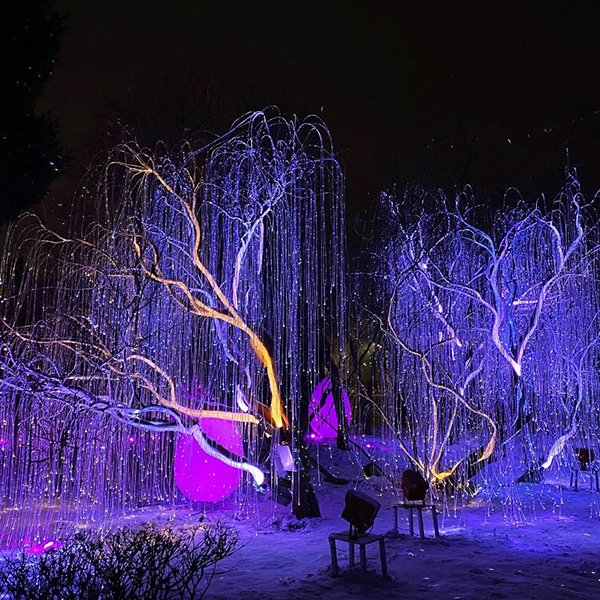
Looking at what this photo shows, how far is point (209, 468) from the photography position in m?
8.54

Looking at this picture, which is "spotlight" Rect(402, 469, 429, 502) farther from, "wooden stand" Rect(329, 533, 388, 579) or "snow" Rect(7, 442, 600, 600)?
"wooden stand" Rect(329, 533, 388, 579)

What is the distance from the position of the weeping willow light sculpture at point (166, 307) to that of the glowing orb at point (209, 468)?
12.6 inches

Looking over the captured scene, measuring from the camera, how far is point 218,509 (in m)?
8.50

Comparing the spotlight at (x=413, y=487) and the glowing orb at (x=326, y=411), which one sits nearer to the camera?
the spotlight at (x=413, y=487)

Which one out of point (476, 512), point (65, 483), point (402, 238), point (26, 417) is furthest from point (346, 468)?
point (26, 417)

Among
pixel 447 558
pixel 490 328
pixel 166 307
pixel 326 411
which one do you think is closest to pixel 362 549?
pixel 447 558

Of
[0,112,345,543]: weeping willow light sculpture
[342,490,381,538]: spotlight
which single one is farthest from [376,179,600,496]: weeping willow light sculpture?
[342,490,381,538]: spotlight

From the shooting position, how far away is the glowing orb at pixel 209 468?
8.49 metres

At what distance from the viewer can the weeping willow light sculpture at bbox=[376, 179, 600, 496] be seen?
8.36m

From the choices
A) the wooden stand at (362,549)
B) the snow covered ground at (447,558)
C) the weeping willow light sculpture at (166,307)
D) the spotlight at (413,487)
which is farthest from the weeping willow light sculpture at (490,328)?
the wooden stand at (362,549)

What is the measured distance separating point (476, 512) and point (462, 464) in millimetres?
997

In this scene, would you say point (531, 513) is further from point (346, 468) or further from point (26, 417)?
point (26, 417)

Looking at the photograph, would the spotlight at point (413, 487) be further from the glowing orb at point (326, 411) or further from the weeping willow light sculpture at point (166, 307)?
the glowing orb at point (326, 411)

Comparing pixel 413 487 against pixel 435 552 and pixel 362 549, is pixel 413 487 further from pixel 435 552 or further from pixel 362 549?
pixel 362 549
